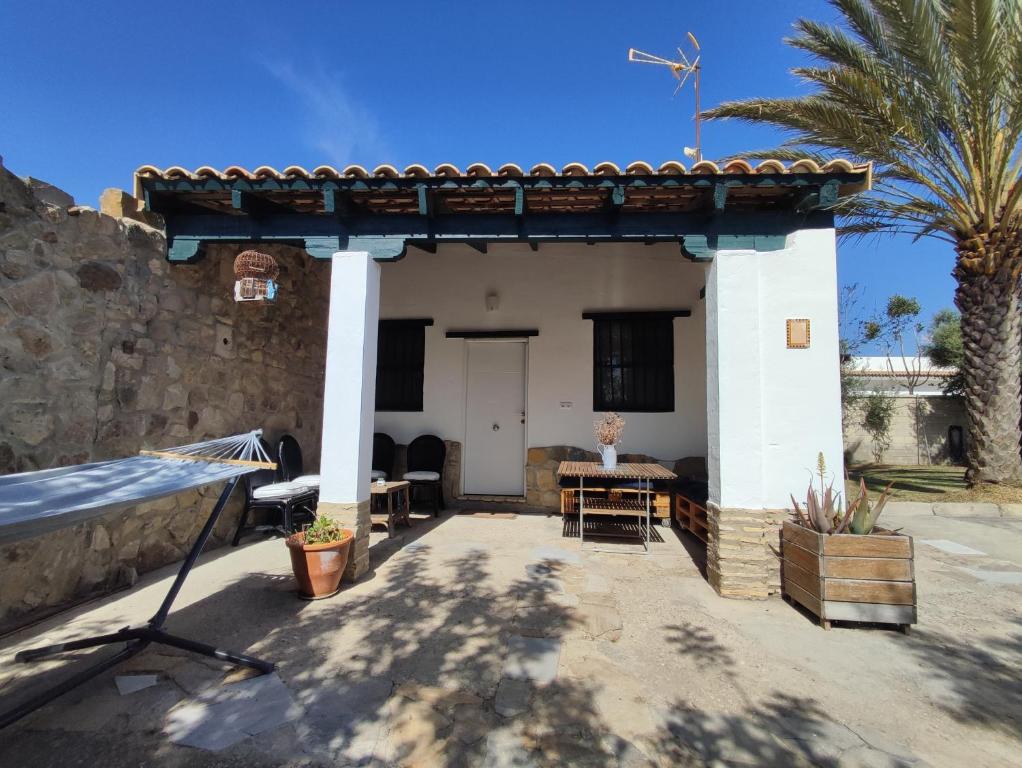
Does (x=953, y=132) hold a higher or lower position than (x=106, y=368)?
higher

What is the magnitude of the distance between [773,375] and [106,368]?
4.95m

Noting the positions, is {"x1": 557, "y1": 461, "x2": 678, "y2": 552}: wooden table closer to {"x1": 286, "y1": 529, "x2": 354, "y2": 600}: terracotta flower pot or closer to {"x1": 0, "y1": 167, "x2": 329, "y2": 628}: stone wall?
{"x1": 286, "y1": 529, "x2": 354, "y2": 600}: terracotta flower pot

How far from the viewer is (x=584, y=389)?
6.29 m

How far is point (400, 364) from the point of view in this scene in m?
6.77

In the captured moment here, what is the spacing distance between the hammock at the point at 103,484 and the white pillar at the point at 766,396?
3113 mm

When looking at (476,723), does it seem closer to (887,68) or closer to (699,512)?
(699,512)

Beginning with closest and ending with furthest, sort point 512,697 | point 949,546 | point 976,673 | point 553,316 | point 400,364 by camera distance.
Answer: point 512,697 < point 976,673 < point 949,546 < point 553,316 < point 400,364

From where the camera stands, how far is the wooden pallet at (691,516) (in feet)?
→ 15.4

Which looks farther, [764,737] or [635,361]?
[635,361]

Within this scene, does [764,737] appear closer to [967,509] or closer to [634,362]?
[634,362]

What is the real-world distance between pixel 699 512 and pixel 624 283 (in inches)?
121

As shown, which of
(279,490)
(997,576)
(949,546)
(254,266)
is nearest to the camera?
(997,576)

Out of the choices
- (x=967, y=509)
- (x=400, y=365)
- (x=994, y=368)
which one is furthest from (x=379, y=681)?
(x=994, y=368)

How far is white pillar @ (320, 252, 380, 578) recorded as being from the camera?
370 centimetres
